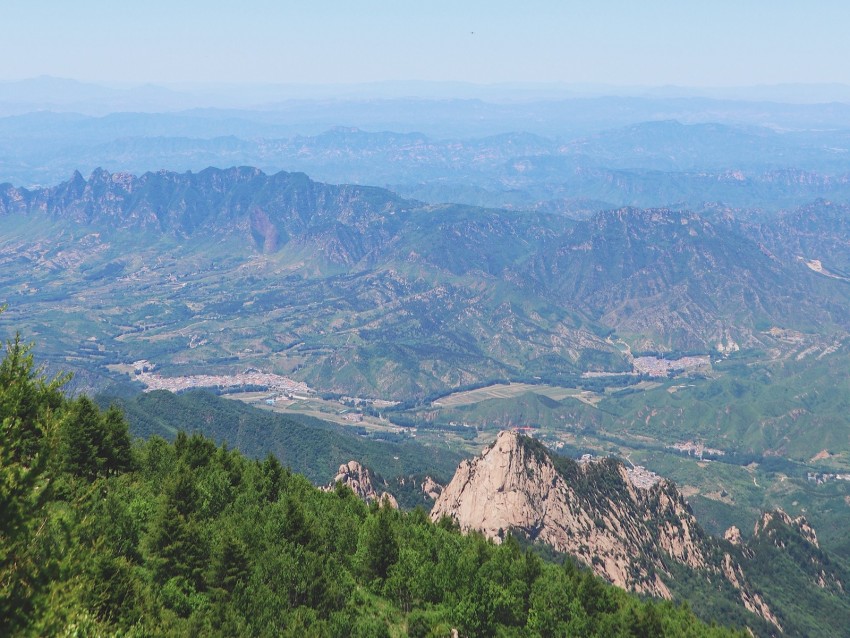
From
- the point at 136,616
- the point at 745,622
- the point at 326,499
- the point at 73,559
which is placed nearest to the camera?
the point at 73,559

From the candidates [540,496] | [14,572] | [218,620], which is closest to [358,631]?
[218,620]

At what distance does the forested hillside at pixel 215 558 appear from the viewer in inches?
1811

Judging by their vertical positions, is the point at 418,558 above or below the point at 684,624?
above

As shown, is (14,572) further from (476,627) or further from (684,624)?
(684,624)

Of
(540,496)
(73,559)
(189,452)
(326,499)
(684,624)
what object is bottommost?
(540,496)

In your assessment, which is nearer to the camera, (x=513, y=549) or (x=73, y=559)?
(x=73, y=559)

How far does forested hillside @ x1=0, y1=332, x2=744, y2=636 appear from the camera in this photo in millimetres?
46000

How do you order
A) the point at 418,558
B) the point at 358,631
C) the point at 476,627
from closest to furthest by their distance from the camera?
1. the point at 358,631
2. the point at 476,627
3. the point at 418,558

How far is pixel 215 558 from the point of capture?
7481cm

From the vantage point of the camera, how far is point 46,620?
40.7 meters

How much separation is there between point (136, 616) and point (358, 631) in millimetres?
22294

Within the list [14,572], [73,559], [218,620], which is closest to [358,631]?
[218,620]

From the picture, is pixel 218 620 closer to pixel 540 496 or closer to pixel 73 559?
pixel 73 559

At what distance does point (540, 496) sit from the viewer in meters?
198
